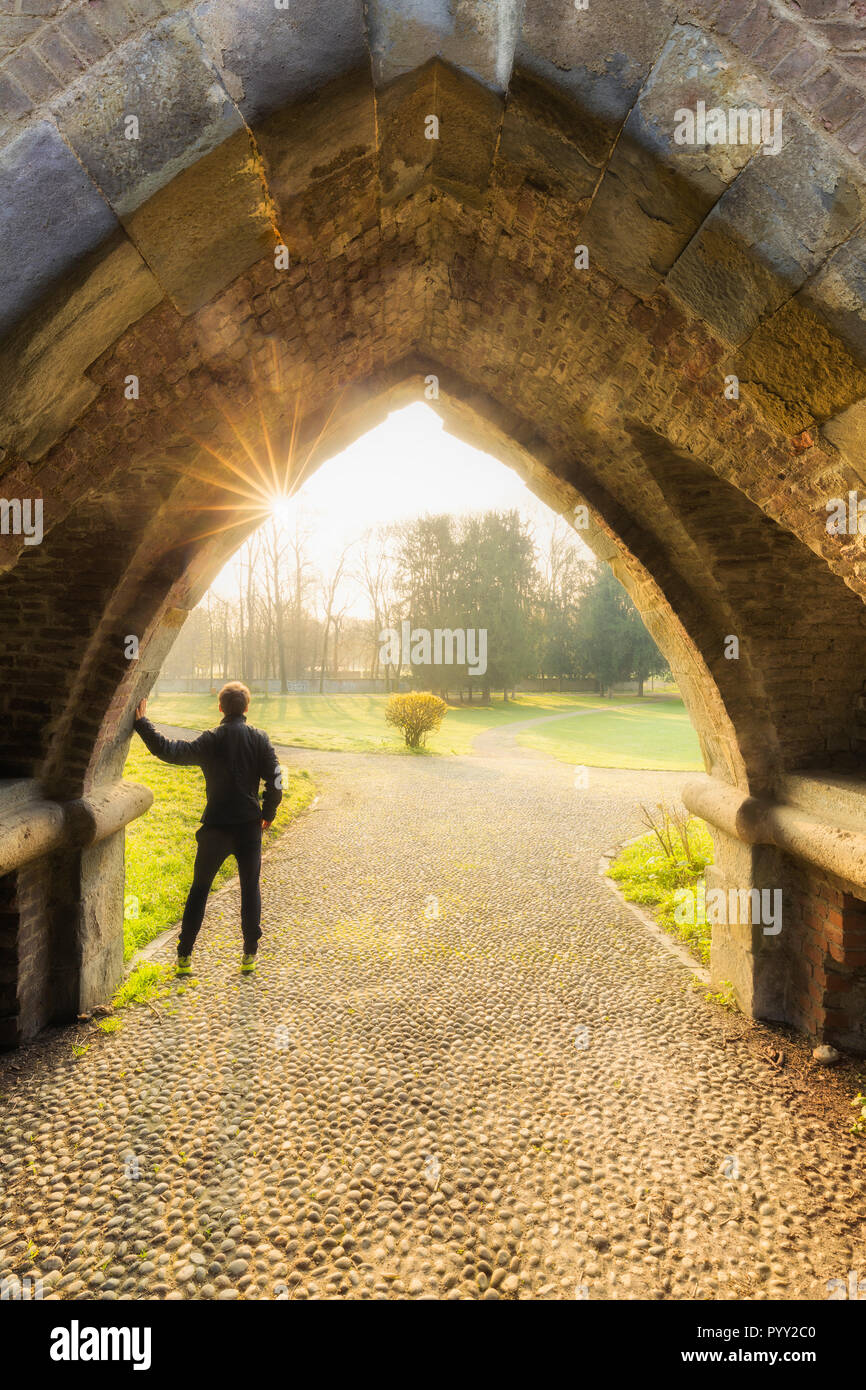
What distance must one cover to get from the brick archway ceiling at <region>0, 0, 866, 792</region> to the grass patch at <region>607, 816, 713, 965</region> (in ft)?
12.9

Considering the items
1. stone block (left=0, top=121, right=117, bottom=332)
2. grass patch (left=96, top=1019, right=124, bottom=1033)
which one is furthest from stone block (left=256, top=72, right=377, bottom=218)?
grass patch (left=96, top=1019, right=124, bottom=1033)

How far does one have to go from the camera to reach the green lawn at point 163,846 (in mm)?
5605

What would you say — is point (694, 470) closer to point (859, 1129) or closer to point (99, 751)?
point (859, 1129)

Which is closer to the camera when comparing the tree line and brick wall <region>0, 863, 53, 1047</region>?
brick wall <region>0, 863, 53, 1047</region>

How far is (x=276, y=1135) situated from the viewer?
3.09 m

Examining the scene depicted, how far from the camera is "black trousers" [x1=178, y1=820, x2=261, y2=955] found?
4559mm

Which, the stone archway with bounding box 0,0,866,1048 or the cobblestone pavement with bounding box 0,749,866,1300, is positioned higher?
the stone archway with bounding box 0,0,866,1048

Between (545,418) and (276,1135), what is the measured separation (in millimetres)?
4264

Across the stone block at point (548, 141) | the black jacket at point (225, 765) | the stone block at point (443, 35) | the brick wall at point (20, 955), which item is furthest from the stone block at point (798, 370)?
the brick wall at point (20, 955)

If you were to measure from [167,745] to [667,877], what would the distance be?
17.1ft

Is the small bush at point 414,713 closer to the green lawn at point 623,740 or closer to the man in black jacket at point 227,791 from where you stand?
the green lawn at point 623,740

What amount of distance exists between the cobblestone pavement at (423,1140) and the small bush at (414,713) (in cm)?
1097

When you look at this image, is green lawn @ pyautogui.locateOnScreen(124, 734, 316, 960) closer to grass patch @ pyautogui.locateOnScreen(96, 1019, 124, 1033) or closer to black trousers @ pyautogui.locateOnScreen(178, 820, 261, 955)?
black trousers @ pyautogui.locateOnScreen(178, 820, 261, 955)
